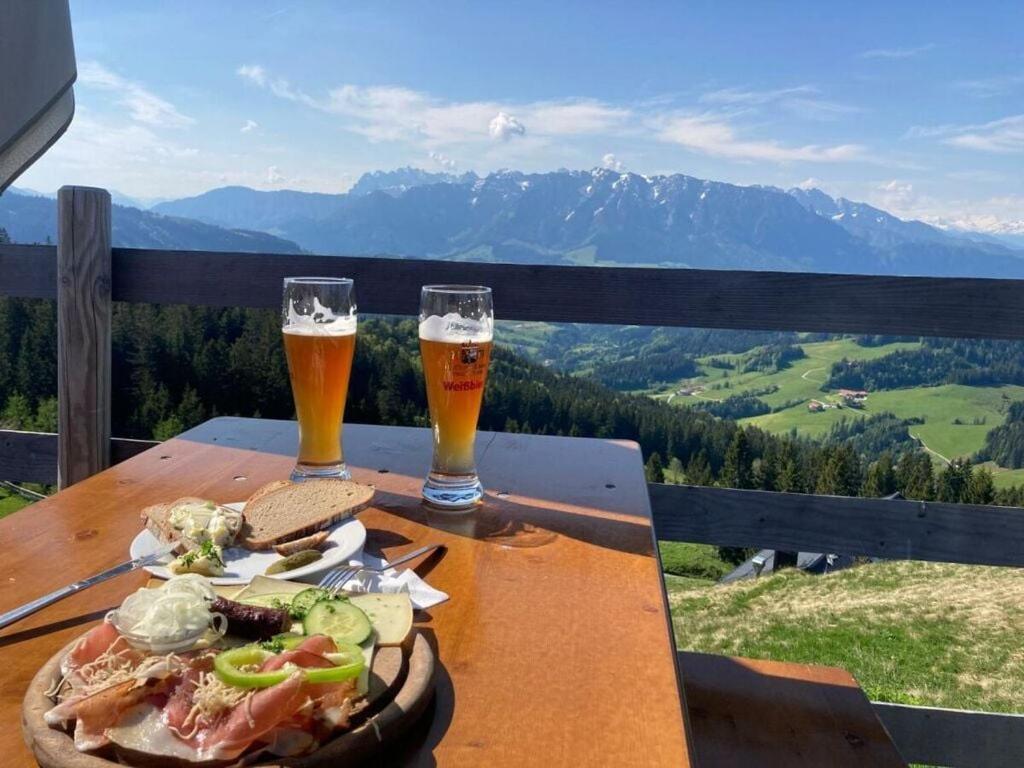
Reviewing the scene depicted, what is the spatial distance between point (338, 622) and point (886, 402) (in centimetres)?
7163

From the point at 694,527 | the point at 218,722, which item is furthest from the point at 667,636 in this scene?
the point at 694,527

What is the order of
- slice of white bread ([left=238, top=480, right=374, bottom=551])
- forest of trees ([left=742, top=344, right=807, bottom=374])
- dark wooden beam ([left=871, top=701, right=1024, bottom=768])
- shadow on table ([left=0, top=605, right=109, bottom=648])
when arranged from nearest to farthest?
shadow on table ([left=0, top=605, right=109, bottom=648]) → slice of white bread ([left=238, top=480, right=374, bottom=551]) → dark wooden beam ([left=871, top=701, right=1024, bottom=768]) → forest of trees ([left=742, top=344, right=807, bottom=374])

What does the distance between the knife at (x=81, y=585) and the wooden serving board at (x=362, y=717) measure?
9.0 inches

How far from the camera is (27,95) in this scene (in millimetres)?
1262

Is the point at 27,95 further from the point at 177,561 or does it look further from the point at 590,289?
the point at 590,289

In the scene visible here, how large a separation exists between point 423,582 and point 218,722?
17.8 inches

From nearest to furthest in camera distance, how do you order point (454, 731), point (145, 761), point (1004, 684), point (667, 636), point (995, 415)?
point (145, 761)
point (454, 731)
point (667, 636)
point (1004, 684)
point (995, 415)

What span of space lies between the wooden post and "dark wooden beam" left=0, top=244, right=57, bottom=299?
0.09m

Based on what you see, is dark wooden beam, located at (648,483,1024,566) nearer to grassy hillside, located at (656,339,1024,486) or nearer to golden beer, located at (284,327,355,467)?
golden beer, located at (284,327,355,467)

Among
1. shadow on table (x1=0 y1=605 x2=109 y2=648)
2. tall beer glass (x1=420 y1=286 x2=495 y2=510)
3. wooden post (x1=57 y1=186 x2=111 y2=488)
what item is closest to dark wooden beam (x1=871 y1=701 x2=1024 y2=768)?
tall beer glass (x1=420 y1=286 x2=495 y2=510)

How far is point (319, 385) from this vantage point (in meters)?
1.44

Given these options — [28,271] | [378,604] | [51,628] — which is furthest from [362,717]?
[28,271]

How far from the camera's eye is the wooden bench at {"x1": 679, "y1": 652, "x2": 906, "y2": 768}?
Result: 1.64m

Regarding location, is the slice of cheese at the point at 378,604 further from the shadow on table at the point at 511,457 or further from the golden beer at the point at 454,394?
the shadow on table at the point at 511,457
